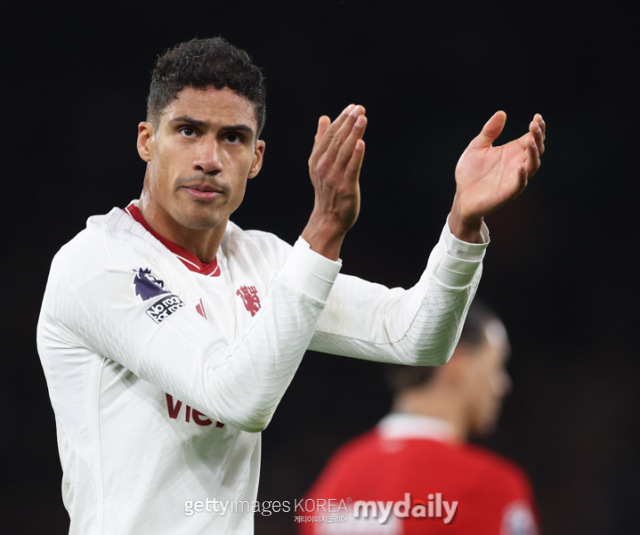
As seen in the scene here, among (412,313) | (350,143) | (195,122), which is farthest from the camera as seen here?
(412,313)

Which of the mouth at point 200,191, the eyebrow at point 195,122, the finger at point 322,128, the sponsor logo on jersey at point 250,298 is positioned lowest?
the sponsor logo on jersey at point 250,298

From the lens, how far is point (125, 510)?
1.92m

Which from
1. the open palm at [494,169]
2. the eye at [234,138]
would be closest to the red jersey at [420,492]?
the open palm at [494,169]

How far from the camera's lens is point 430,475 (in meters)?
2.46

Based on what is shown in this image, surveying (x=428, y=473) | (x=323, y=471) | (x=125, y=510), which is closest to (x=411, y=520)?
(x=428, y=473)

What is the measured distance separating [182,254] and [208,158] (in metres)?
0.31

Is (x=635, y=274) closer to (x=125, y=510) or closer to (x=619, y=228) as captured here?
(x=619, y=228)

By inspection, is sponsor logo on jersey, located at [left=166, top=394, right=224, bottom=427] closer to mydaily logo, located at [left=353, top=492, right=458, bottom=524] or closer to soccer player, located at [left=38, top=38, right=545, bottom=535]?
soccer player, located at [left=38, top=38, right=545, bottom=535]

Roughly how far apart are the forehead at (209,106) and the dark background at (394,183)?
11.5ft

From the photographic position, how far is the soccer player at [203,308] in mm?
1685

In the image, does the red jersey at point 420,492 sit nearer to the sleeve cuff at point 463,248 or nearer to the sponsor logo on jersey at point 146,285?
the sleeve cuff at point 463,248

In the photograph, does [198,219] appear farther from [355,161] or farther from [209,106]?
[355,161]

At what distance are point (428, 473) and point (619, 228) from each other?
4.18 meters

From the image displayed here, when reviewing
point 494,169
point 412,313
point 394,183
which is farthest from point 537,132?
point 394,183
